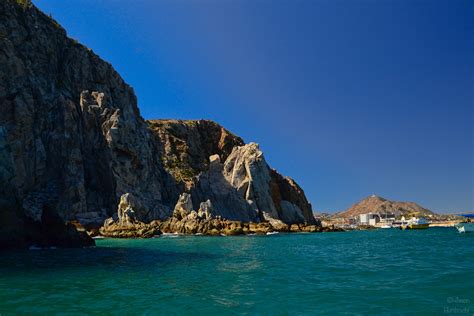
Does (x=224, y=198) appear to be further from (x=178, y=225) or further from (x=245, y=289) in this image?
(x=245, y=289)

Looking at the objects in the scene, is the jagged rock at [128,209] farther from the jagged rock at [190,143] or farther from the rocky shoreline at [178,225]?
the jagged rock at [190,143]

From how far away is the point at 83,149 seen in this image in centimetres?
9738

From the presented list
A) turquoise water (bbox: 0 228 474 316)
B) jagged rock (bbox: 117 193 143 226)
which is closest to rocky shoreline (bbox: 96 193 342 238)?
jagged rock (bbox: 117 193 143 226)

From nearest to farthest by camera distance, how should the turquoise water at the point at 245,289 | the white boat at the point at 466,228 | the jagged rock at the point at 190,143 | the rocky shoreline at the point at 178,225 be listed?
1. the turquoise water at the point at 245,289
2. the rocky shoreline at the point at 178,225
3. the white boat at the point at 466,228
4. the jagged rock at the point at 190,143

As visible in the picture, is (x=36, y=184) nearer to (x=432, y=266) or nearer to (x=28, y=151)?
(x=28, y=151)

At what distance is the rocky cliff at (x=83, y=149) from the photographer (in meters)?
79.9

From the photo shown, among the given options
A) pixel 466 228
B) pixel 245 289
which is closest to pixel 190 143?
pixel 466 228

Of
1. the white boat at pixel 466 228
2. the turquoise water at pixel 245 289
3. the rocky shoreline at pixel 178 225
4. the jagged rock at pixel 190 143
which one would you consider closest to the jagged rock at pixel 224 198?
the jagged rock at pixel 190 143

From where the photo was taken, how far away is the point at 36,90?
8619 centimetres

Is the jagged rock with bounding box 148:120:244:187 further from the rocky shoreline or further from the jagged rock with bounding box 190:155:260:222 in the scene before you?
the rocky shoreline

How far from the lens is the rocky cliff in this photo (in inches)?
3147

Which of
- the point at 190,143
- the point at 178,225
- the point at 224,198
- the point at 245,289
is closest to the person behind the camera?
the point at 245,289

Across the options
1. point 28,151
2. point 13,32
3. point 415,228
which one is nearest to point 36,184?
point 28,151

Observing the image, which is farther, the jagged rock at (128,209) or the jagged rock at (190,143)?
the jagged rock at (190,143)
